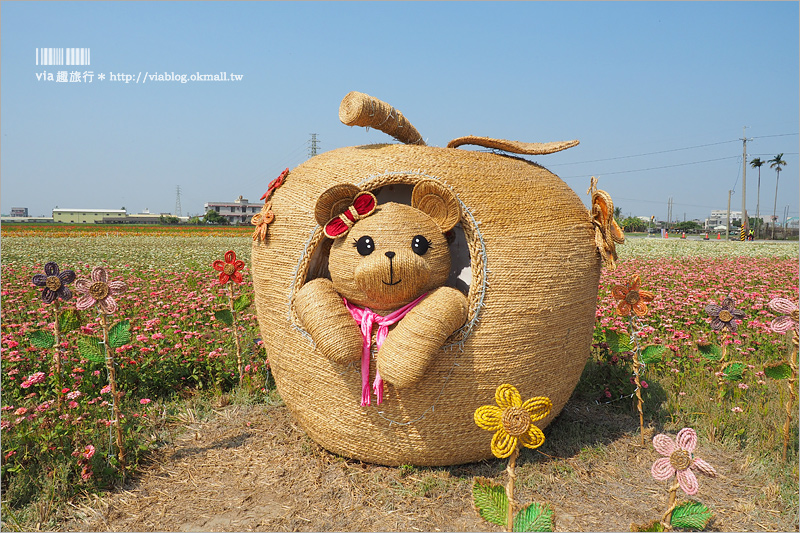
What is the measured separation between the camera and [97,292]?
10.4 ft

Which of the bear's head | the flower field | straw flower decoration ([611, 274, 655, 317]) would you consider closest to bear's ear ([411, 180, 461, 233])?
the bear's head

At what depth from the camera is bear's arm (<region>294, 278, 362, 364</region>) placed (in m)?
2.83

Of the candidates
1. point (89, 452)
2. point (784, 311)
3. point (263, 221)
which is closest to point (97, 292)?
point (89, 452)

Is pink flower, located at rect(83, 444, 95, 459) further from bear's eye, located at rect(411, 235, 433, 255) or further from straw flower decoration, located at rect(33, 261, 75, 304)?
bear's eye, located at rect(411, 235, 433, 255)

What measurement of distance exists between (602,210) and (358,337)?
1.96m

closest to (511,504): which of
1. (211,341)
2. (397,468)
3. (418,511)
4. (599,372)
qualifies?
(418,511)

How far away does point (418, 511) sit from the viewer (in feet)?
9.55

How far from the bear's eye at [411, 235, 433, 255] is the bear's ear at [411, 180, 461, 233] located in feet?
0.55

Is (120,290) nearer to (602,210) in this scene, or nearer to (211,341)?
(211,341)

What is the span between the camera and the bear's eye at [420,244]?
9.33 ft

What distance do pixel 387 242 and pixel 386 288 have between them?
0.26 metres

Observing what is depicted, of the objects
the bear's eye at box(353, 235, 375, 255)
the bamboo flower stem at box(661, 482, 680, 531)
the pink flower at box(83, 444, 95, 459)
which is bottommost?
the pink flower at box(83, 444, 95, 459)

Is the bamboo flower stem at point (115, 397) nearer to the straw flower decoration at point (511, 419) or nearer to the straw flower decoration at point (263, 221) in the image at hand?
the straw flower decoration at point (263, 221)

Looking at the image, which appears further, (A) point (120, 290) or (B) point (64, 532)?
(A) point (120, 290)
